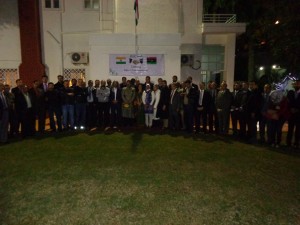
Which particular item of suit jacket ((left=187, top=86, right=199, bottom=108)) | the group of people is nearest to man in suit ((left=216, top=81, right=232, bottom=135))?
the group of people

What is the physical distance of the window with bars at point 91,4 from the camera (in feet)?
48.9

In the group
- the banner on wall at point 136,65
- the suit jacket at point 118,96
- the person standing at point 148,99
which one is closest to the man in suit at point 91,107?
the suit jacket at point 118,96

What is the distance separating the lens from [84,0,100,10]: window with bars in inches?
587

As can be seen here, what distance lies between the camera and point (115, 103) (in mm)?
10547

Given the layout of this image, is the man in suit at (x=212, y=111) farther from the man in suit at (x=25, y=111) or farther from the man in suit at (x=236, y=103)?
the man in suit at (x=25, y=111)

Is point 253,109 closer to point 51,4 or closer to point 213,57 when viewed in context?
point 213,57

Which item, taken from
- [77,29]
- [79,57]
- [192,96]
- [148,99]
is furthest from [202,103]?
[77,29]

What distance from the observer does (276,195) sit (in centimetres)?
507

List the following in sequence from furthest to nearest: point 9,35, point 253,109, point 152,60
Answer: point 9,35 < point 152,60 < point 253,109

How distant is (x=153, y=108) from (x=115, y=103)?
150cm

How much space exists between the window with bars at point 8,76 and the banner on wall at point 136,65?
5638 mm

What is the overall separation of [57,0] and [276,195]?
47.0 feet

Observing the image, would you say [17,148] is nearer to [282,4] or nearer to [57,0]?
[57,0]

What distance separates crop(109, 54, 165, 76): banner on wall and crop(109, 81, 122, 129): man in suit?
2.62 metres
